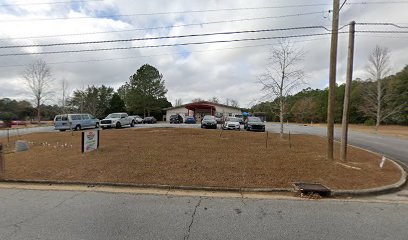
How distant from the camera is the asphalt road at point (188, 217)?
4.07 meters

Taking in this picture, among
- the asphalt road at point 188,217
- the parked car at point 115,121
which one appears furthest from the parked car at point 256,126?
the asphalt road at point 188,217

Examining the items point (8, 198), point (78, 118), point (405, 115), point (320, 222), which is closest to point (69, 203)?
point (8, 198)

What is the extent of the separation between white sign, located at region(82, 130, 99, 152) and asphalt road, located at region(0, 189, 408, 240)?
4.36 metres

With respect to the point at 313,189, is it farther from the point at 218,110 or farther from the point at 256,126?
the point at 218,110

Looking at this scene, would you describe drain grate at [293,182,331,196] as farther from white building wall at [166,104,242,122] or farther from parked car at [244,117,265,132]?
white building wall at [166,104,242,122]

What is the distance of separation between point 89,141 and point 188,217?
7760 mm

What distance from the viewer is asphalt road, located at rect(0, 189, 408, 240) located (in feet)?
13.4

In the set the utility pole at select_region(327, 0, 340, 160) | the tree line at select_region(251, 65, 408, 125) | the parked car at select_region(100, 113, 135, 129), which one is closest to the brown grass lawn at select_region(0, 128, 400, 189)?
the utility pole at select_region(327, 0, 340, 160)

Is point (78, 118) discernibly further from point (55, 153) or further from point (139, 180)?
point (139, 180)

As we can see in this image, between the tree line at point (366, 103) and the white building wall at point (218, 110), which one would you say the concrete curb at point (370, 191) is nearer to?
the tree line at point (366, 103)

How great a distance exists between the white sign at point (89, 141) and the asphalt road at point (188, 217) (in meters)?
4.36

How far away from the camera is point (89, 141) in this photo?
427 inches

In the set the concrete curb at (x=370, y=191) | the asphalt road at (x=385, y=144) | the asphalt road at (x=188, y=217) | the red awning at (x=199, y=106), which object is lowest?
the asphalt road at (x=188, y=217)

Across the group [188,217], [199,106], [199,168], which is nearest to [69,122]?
[199,168]
